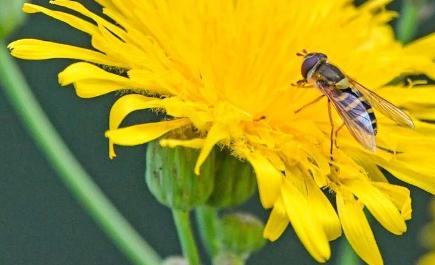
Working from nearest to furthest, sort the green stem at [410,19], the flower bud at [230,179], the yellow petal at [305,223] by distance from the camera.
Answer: the yellow petal at [305,223] → the flower bud at [230,179] → the green stem at [410,19]

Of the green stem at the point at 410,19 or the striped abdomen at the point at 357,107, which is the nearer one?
the striped abdomen at the point at 357,107

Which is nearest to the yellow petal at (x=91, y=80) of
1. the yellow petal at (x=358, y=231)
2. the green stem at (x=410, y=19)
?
the yellow petal at (x=358, y=231)

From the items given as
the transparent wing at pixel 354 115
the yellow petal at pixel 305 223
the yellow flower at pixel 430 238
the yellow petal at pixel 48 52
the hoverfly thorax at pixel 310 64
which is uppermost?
the yellow petal at pixel 48 52

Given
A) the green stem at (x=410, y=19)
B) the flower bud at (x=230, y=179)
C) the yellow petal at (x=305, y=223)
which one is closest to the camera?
the yellow petal at (x=305, y=223)

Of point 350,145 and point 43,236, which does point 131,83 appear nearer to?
point 350,145

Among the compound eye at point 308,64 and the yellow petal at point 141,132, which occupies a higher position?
the yellow petal at point 141,132

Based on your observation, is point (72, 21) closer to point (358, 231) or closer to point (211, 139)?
point (211, 139)

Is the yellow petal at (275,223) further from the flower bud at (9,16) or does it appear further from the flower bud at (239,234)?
the flower bud at (9,16)
